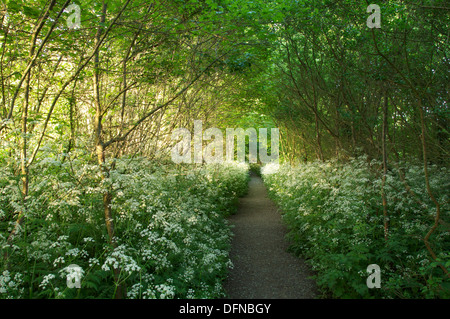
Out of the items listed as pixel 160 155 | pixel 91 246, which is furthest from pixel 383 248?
pixel 160 155

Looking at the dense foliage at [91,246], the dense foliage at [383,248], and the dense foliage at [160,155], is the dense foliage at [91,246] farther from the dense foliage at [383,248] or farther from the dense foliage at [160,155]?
the dense foliage at [383,248]

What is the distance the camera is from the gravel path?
15.5 ft

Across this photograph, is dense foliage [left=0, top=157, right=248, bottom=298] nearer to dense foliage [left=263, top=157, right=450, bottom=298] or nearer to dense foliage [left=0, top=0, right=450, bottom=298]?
dense foliage [left=0, top=0, right=450, bottom=298]

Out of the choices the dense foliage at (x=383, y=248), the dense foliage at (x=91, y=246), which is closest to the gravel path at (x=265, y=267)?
the dense foliage at (x=383, y=248)

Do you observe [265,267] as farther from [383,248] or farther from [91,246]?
[91,246]

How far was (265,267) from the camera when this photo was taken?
5.84 metres

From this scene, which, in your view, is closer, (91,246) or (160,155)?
(91,246)

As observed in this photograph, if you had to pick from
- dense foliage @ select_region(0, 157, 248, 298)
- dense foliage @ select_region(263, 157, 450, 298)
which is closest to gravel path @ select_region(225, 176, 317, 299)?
dense foliage @ select_region(263, 157, 450, 298)

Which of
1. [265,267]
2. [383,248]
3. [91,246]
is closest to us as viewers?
[91,246]

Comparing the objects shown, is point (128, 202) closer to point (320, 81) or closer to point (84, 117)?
point (84, 117)

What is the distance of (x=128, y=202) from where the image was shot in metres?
3.87
